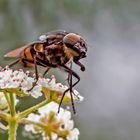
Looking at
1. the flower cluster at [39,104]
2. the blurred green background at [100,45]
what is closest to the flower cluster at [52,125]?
the flower cluster at [39,104]

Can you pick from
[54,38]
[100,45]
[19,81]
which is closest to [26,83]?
[19,81]

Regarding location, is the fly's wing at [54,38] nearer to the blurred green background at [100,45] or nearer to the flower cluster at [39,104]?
the flower cluster at [39,104]

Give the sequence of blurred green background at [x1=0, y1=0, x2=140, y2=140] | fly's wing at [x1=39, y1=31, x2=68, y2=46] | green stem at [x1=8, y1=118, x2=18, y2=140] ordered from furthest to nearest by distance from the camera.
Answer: blurred green background at [x1=0, y1=0, x2=140, y2=140] → fly's wing at [x1=39, y1=31, x2=68, y2=46] → green stem at [x1=8, y1=118, x2=18, y2=140]

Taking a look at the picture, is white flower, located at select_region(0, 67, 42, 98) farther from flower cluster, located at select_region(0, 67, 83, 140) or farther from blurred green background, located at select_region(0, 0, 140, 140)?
blurred green background, located at select_region(0, 0, 140, 140)

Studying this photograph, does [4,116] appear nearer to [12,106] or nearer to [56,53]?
[12,106]

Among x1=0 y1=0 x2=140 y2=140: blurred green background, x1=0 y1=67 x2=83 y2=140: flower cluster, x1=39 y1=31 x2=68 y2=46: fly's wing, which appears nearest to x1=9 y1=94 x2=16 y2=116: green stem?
x1=0 y1=67 x2=83 y2=140: flower cluster

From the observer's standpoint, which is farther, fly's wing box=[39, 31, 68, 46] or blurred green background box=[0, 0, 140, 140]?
blurred green background box=[0, 0, 140, 140]
